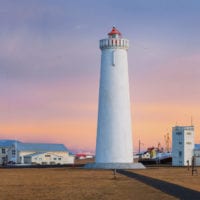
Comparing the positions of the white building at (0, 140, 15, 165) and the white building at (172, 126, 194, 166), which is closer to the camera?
the white building at (172, 126, 194, 166)

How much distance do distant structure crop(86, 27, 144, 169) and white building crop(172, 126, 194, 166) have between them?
19.5 metres

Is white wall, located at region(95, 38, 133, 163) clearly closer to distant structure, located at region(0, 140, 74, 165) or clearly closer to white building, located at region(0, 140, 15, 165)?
distant structure, located at region(0, 140, 74, 165)

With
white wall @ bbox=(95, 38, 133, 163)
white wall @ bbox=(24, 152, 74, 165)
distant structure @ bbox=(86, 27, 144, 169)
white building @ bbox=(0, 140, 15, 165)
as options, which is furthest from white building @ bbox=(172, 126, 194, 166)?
white building @ bbox=(0, 140, 15, 165)

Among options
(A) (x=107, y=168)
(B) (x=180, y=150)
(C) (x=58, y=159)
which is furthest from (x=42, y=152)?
(A) (x=107, y=168)

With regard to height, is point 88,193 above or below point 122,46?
below

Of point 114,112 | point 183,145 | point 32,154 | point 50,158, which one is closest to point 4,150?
point 32,154

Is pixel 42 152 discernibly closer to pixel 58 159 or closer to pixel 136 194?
pixel 58 159

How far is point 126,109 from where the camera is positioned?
58344 mm

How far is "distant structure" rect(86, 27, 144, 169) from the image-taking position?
57875mm

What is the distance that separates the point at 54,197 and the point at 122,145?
105ft

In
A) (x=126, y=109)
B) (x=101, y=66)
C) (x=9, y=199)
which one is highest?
(x=101, y=66)

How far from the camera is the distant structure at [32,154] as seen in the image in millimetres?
96125

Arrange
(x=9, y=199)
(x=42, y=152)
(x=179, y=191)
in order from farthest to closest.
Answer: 1. (x=42, y=152)
2. (x=179, y=191)
3. (x=9, y=199)

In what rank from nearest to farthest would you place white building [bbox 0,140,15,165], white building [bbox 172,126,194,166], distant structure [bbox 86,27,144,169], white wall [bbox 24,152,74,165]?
1. distant structure [bbox 86,27,144,169]
2. white building [bbox 172,126,194,166]
3. white wall [bbox 24,152,74,165]
4. white building [bbox 0,140,15,165]
